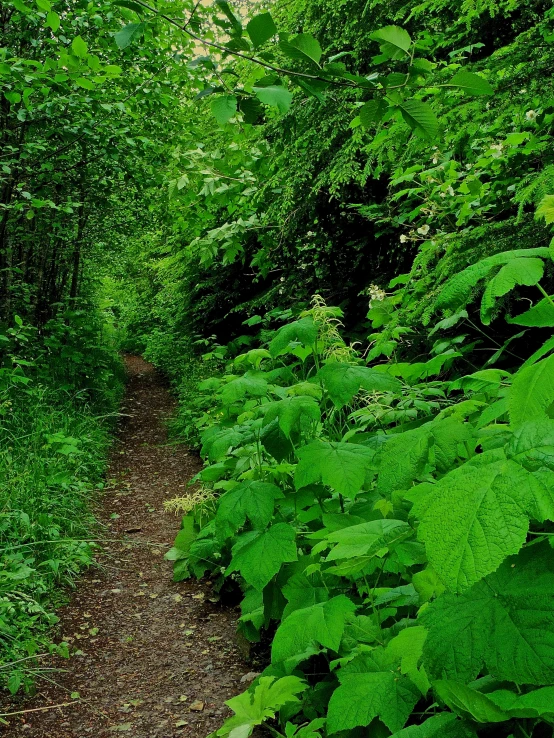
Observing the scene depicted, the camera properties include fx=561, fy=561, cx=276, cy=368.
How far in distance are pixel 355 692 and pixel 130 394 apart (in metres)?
10.3

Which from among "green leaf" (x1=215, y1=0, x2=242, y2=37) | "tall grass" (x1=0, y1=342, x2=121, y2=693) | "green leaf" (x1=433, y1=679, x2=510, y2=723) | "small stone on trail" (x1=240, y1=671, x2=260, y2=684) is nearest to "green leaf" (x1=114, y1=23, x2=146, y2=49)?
"green leaf" (x1=215, y1=0, x2=242, y2=37)

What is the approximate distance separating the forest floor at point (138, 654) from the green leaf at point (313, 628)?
43.6 inches

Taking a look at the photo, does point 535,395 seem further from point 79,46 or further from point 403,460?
point 79,46

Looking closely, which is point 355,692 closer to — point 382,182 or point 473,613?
point 473,613

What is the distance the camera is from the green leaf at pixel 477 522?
3.09ft

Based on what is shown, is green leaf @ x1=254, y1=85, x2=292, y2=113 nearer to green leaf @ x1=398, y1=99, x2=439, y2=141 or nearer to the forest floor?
green leaf @ x1=398, y1=99, x2=439, y2=141

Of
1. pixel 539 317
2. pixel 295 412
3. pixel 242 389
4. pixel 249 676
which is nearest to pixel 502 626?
pixel 539 317

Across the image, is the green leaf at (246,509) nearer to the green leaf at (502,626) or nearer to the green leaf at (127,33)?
the green leaf at (502,626)

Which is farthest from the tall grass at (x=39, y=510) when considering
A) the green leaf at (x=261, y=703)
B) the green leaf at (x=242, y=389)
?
the green leaf at (x=242, y=389)

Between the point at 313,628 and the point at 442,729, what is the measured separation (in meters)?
0.63

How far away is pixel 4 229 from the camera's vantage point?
6145 millimetres

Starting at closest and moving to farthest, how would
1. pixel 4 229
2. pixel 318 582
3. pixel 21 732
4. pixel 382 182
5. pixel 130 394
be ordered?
pixel 318 582, pixel 21 732, pixel 382 182, pixel 4 229, pixel 130 394

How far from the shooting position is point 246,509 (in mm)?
2422

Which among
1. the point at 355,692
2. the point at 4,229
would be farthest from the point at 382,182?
the point at 355,692
